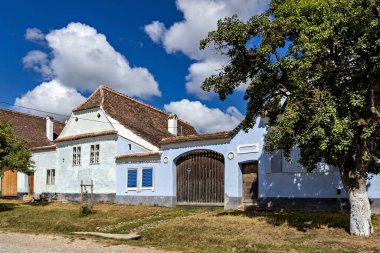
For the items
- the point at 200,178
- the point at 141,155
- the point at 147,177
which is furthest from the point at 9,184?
the point at 200,178

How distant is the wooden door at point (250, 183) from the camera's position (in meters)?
20.1

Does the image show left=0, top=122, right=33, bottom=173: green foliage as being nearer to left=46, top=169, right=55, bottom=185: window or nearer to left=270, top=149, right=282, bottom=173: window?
left=46, top=169, right=55, bottom=185: window

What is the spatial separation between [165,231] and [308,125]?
20.9 ft

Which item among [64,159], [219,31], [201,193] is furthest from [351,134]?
[64,159]

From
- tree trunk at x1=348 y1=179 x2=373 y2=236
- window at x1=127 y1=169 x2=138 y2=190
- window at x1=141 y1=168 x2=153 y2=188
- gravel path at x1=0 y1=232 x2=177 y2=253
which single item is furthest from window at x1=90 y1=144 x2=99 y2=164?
tree trunk at x1=348 y1=179 x2=373 y2=236

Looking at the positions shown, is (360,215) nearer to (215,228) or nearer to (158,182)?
(215,228)

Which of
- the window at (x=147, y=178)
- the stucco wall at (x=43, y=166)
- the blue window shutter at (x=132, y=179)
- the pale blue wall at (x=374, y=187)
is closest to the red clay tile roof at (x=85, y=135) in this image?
the stucco wall at (x=43, y=166)

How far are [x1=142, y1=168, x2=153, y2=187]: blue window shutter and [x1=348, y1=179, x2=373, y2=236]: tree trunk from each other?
43.4 ft

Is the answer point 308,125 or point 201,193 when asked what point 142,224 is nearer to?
point 201,193

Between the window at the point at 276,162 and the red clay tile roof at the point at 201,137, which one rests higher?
the red clay tile roof at the point at 201,137

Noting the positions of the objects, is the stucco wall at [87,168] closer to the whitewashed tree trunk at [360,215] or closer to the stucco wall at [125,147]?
the stucco wall at [125,147]

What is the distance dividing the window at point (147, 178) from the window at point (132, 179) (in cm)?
56

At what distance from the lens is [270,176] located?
19406mm

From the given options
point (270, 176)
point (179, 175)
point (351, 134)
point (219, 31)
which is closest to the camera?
point (351, 134)
